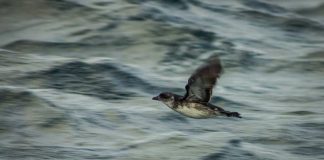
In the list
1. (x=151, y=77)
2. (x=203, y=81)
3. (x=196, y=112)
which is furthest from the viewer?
(x=151, y=77)

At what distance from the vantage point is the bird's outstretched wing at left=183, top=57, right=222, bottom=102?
11844 mm

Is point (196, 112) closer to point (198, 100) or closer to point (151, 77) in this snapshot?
point (198, 100)

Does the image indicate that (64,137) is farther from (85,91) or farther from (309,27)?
(309,27)

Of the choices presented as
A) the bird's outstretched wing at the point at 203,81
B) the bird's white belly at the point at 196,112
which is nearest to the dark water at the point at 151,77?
the bird's white belly at the point at 196,112

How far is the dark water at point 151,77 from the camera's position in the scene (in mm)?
12695

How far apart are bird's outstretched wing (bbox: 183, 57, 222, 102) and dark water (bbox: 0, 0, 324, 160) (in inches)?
26.4

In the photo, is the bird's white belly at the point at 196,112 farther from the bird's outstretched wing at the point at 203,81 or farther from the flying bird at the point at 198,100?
the bird's outstretched wing at the point at 203,81

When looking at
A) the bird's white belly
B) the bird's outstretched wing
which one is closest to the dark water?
the bird's white belly

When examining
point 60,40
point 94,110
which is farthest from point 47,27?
point 94,110

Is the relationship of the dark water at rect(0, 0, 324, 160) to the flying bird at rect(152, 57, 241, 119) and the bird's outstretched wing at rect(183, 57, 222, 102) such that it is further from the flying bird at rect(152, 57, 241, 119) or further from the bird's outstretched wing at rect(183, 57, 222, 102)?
the bird's outstretched wing at rect(183, 57, 222, 102)

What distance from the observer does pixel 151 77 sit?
1694 centimetres

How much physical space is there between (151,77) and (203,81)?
191 inches

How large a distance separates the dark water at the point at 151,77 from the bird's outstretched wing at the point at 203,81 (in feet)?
2.20

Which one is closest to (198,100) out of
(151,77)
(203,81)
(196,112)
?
(196,112)
